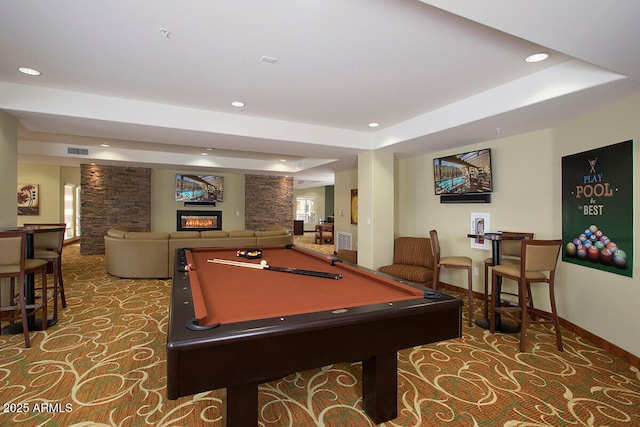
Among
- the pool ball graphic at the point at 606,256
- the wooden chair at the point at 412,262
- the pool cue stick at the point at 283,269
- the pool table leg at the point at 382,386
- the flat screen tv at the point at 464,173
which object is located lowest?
the pool table leg at the point at 382,386

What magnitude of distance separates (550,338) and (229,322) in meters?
3.42

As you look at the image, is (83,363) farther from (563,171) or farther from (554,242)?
(563,171)

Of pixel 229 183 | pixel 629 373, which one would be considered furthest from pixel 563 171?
pixel 229 183

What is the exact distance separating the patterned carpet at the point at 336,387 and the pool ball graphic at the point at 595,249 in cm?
86

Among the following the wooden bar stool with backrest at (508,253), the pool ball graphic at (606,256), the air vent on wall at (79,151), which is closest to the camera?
the pool ball graphic at (606,256)

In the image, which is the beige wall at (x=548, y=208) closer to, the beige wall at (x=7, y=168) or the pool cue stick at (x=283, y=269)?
the pool cue stick at (x=283, y=269)

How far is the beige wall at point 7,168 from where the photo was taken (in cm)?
349

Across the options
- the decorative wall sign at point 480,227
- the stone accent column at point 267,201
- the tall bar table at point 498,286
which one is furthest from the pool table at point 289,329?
the stone accent column at point 267,201

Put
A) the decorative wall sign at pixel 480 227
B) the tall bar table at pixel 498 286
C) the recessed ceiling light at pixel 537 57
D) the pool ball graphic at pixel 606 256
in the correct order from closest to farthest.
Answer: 1. the recessed ceiling light at pixel 537 57
2. the pool ball graphic at pixel 606 256
3. the tall bar table at pixel 498 286
4. the decorative wall sign at pixel 480 227

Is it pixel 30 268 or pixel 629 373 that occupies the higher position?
pixel 30 268

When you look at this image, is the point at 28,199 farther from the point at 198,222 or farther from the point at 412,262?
the point at 412,262

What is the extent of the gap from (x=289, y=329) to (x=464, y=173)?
Answer: 423cm

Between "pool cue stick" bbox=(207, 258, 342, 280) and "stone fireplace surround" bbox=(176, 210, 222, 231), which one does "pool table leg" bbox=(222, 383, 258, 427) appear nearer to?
"pool cue stick" bbox=(207, 258, 342, 280)

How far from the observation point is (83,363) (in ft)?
8.72
